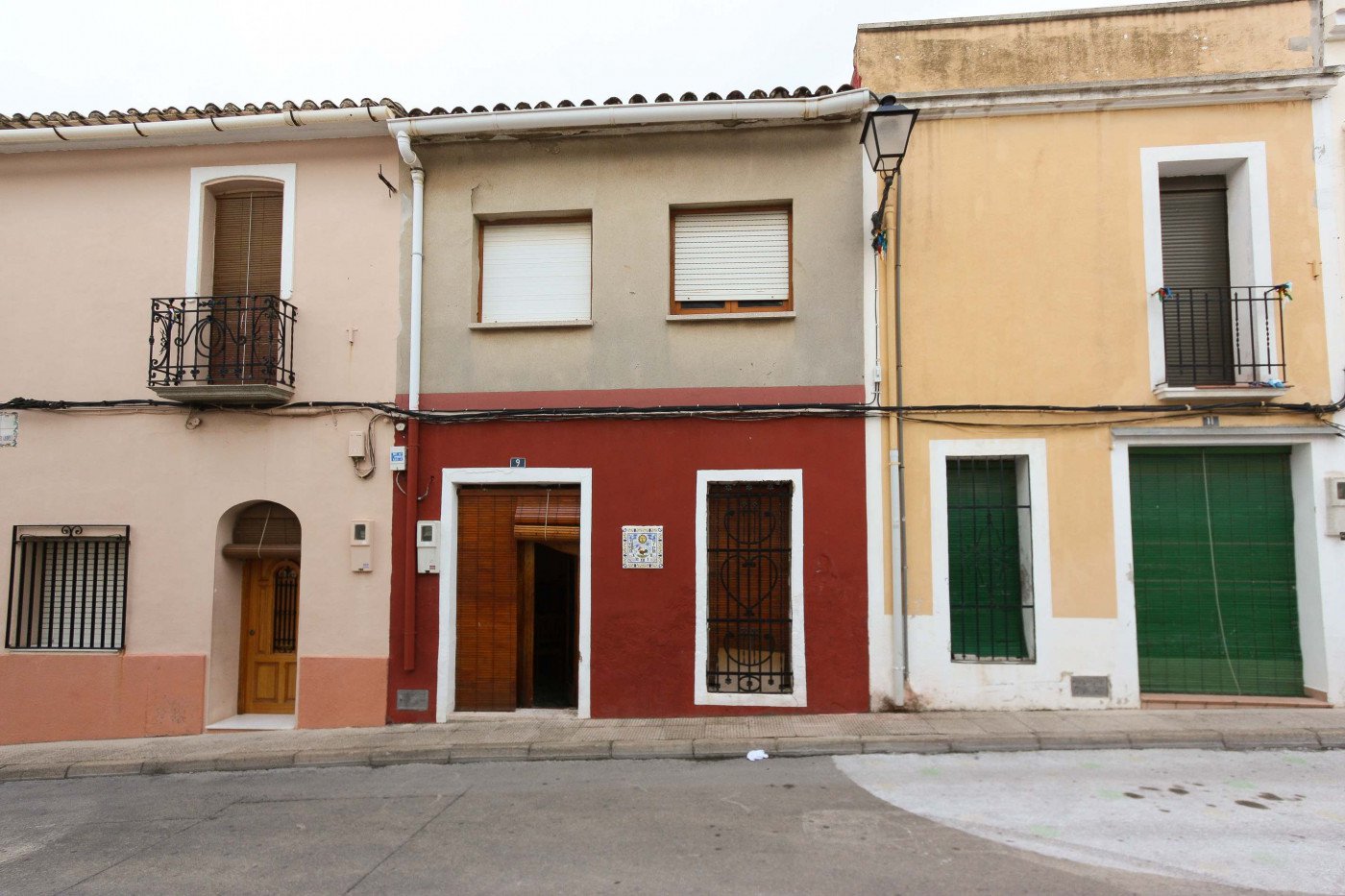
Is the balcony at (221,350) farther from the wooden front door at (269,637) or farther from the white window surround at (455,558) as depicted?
the white window surround at (455,558)

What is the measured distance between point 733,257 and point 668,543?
9.79 ft

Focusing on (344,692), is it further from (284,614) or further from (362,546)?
(362,546)

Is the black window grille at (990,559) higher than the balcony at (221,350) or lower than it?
lower

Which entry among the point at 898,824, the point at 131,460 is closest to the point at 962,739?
the point at 898,824

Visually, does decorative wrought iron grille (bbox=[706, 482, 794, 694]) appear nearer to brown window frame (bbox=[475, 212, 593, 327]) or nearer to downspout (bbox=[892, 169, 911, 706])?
downspout (bbox=[892, 169, 911, 706])

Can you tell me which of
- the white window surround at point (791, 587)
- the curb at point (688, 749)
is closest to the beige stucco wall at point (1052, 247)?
the white window surround at point (791, 587)

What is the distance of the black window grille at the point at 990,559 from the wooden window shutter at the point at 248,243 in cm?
750

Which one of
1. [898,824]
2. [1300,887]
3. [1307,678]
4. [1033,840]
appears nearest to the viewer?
[1300,887]

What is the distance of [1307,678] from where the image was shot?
7.63 m

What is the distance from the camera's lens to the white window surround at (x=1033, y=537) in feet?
25.2

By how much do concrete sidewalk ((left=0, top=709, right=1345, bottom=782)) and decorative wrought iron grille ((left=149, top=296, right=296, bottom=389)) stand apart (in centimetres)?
356

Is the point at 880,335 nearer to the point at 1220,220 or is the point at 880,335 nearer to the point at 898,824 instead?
the point at 1220,220

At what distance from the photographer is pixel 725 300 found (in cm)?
847

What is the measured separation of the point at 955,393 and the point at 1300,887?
15.5 ft
